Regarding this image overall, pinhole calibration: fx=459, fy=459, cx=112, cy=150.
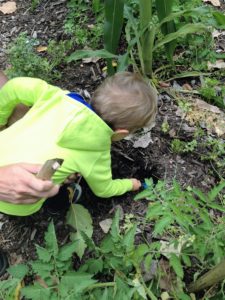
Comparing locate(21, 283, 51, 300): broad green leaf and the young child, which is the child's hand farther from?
locate(21, 283, 51, 300): broad green leaf

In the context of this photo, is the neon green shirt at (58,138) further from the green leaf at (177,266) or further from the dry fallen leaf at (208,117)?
the dry fallen leaf at (208,117)

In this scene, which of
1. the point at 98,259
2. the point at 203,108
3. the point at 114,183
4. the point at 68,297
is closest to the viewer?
the point at 68,297

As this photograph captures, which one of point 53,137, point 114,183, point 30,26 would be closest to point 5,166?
point 53,137

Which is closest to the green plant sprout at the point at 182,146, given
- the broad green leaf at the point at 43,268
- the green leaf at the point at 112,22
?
the green leaf at the point at 112,22

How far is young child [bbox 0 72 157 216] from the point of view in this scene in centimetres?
208

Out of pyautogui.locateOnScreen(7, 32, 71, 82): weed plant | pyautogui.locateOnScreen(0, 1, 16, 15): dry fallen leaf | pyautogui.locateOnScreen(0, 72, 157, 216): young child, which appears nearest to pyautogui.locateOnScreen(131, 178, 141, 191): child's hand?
pyautogui.locateOnScreen(0, 72, 157, 216): young child

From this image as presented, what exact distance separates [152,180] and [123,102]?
410 mm

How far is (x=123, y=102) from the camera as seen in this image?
2.15 m

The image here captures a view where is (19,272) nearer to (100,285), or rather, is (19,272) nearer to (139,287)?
(100,285)

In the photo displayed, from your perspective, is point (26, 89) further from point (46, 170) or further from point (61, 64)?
point (61, 64)

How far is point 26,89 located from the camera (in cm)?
229

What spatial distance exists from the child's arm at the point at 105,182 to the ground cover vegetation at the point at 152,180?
128 millimetres

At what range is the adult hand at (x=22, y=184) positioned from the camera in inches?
70.6

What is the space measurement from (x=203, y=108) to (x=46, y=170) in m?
1.49
